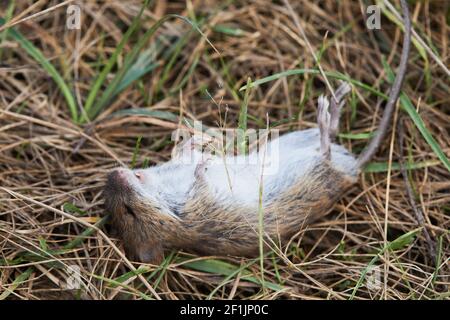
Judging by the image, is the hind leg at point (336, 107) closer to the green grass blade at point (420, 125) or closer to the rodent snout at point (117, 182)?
the green grass blade at point (420, 125)

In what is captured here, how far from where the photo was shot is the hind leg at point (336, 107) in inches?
→ 176

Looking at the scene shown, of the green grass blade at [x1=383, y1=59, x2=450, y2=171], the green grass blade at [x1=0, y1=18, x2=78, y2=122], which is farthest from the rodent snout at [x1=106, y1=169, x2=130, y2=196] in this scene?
the green grass blade at [x1=383, y1=59, x2=450, y2=171]

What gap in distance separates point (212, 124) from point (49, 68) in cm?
129

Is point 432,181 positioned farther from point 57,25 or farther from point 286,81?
point 57,25

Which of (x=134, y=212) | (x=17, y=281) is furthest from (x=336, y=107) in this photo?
(x=17, y=281)

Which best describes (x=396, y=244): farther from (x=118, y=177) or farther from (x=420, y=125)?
(x=118, y=177)

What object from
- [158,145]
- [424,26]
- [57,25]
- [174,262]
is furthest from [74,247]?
[424,26]

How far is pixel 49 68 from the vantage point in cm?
464

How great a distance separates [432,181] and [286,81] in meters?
1.36

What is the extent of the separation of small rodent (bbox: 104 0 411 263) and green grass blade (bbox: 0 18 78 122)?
3.06 ft

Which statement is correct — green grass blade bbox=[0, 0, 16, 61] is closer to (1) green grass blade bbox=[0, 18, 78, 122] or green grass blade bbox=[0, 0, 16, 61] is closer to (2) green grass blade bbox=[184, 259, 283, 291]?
Answer: (1) green grass blade bbox=[0, 18, 78, 122]

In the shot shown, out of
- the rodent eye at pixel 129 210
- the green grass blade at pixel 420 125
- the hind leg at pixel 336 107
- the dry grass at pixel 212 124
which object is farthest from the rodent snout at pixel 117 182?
the green grass blade at pixel 420 125

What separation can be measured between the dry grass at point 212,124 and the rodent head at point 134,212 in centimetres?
12
